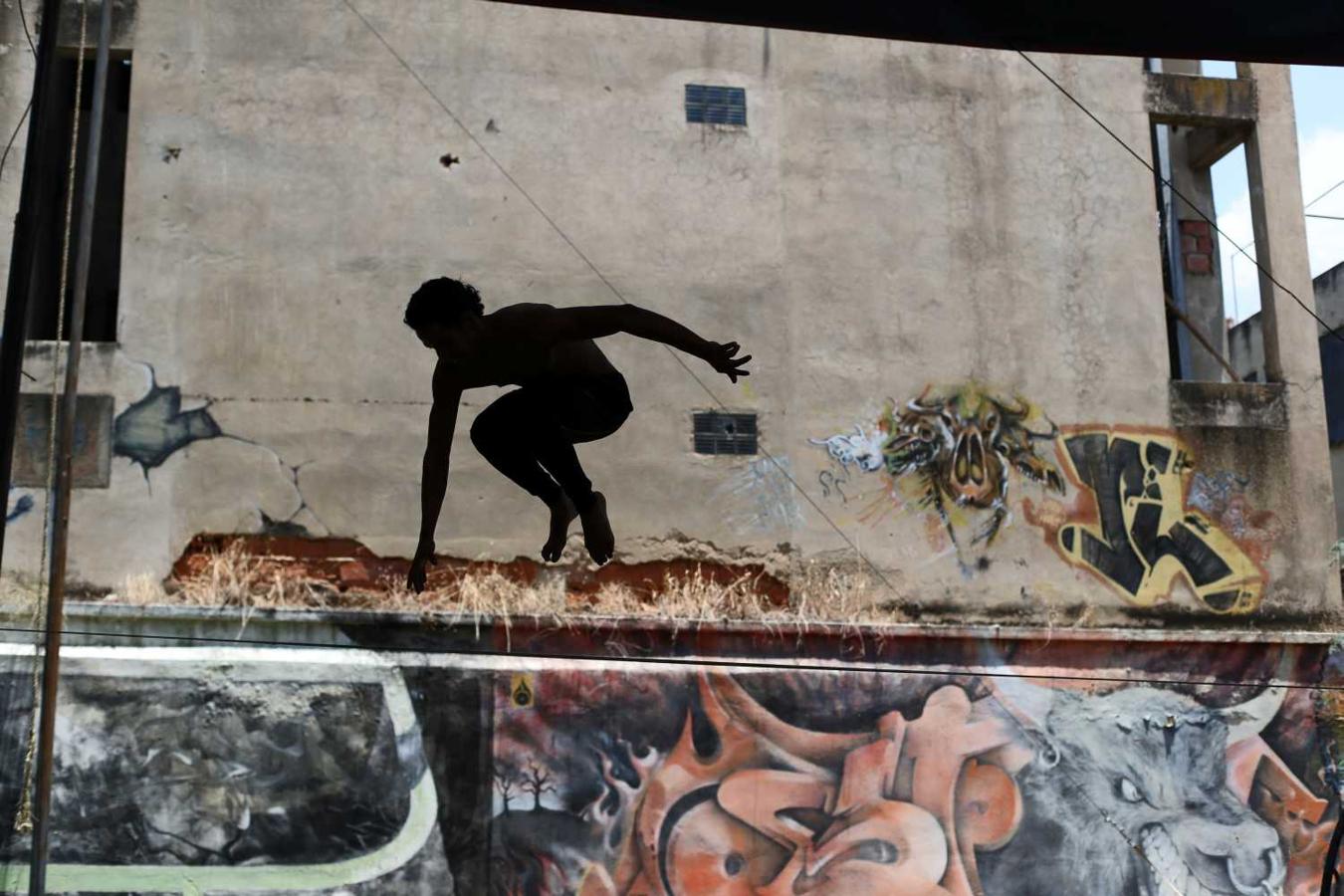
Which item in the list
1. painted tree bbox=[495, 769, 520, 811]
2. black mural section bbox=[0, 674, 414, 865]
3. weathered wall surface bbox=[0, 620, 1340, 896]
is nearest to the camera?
black mural section bbox=[0, 674, 414, 865]

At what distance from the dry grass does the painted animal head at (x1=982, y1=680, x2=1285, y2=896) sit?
1993 millimetres

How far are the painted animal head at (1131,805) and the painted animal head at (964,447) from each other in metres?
2.92

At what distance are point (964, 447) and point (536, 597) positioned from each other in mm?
4770

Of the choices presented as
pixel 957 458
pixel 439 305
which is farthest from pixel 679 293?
pixel 439 305

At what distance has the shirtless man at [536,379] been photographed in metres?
5.66

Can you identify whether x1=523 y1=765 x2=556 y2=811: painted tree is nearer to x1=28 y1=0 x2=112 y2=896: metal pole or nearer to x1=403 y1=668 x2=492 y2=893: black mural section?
x1=403 y1=668 x2=492 y2=893: black mural section

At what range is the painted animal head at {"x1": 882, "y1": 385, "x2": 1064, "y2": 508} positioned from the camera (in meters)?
16.9

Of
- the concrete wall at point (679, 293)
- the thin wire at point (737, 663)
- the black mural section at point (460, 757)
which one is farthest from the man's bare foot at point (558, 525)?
the concrete wall at point (679, 293)

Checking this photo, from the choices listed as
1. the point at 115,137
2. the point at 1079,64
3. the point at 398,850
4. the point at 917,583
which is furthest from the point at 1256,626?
the point at 115,137

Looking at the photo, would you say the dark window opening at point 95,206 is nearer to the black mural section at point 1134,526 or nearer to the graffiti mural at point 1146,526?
the graffiti mural at point 1146,526

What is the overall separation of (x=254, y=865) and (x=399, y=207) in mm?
6766

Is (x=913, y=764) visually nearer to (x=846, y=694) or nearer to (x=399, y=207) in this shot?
(x=846, y=694)

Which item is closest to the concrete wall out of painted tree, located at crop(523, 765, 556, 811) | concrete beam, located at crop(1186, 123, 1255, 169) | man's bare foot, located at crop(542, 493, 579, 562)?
concrete beam, located at crop(1186, 123, 1255, 169)

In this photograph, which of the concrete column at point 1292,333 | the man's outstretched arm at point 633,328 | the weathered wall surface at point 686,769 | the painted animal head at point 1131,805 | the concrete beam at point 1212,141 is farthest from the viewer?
the concrete beam at point 1212,141
